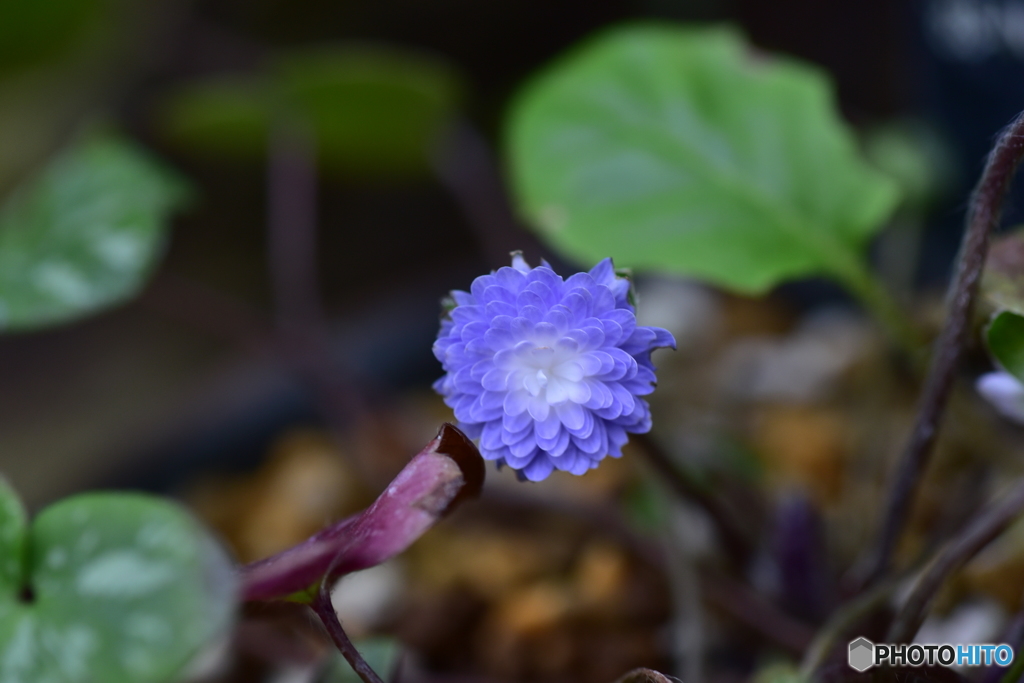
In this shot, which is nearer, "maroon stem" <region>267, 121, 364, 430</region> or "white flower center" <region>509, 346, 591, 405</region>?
"white flower center" <region>509, 346, 591, 405</region>

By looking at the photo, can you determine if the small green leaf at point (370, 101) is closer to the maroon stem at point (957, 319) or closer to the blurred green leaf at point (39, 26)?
the blurred green leaf at point (39, 26)

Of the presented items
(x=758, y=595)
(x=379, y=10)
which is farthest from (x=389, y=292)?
(x=758, y=595)

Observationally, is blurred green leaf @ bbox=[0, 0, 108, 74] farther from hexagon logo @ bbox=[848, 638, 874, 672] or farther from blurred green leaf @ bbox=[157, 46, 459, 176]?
hexagon logo @ bbox=[848, 638, 874, 672]

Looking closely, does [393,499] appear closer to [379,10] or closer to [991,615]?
[991,615]

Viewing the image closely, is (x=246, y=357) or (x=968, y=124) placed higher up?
(x=968, y=124)

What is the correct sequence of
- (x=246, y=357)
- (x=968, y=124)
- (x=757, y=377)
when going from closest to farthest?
(x=968, y=124)
(x=757, y=377)
(x=246, y=357)

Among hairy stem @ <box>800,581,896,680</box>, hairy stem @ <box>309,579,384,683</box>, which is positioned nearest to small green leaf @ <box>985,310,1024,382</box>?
hairy stem @ <box>800,581,896,680</box>
